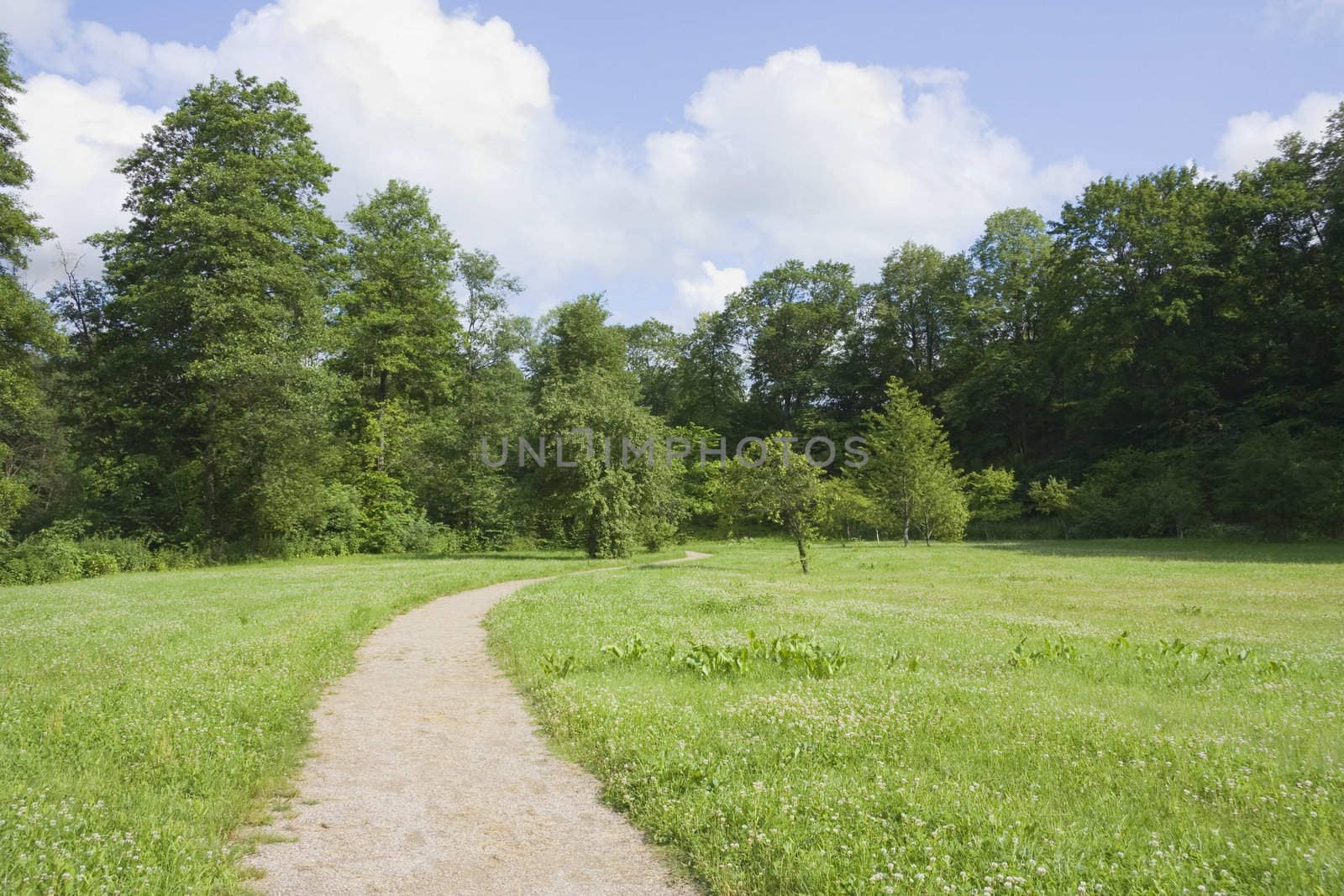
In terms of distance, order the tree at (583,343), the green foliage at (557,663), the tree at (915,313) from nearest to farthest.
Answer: the green foliage at (557,663) < the tree at (583,343) < the tree at (915,313)

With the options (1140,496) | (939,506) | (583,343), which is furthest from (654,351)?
(1140,496)

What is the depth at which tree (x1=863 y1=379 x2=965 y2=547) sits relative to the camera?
140 ft

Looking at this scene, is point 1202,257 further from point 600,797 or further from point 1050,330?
point 600,797

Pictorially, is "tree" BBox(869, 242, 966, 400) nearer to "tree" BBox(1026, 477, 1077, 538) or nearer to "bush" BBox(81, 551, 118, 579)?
"tree" BBox(1026, 477, 1077, 538)

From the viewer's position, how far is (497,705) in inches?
347

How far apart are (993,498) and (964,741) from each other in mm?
51006

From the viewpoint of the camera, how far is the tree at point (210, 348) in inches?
1341

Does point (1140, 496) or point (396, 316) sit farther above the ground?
point (396, 316)

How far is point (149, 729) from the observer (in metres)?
6.65

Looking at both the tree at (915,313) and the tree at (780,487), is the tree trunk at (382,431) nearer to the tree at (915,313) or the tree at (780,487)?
the tree at (780,487)

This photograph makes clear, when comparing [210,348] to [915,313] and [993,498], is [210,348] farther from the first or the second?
[915,313]

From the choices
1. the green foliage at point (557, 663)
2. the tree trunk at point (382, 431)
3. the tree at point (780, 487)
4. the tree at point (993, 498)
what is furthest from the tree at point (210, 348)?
the tree at point (993, 498)

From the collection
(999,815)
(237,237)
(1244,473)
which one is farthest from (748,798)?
(1244,473)

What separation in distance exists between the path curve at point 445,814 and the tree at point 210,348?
2999 centimetres
